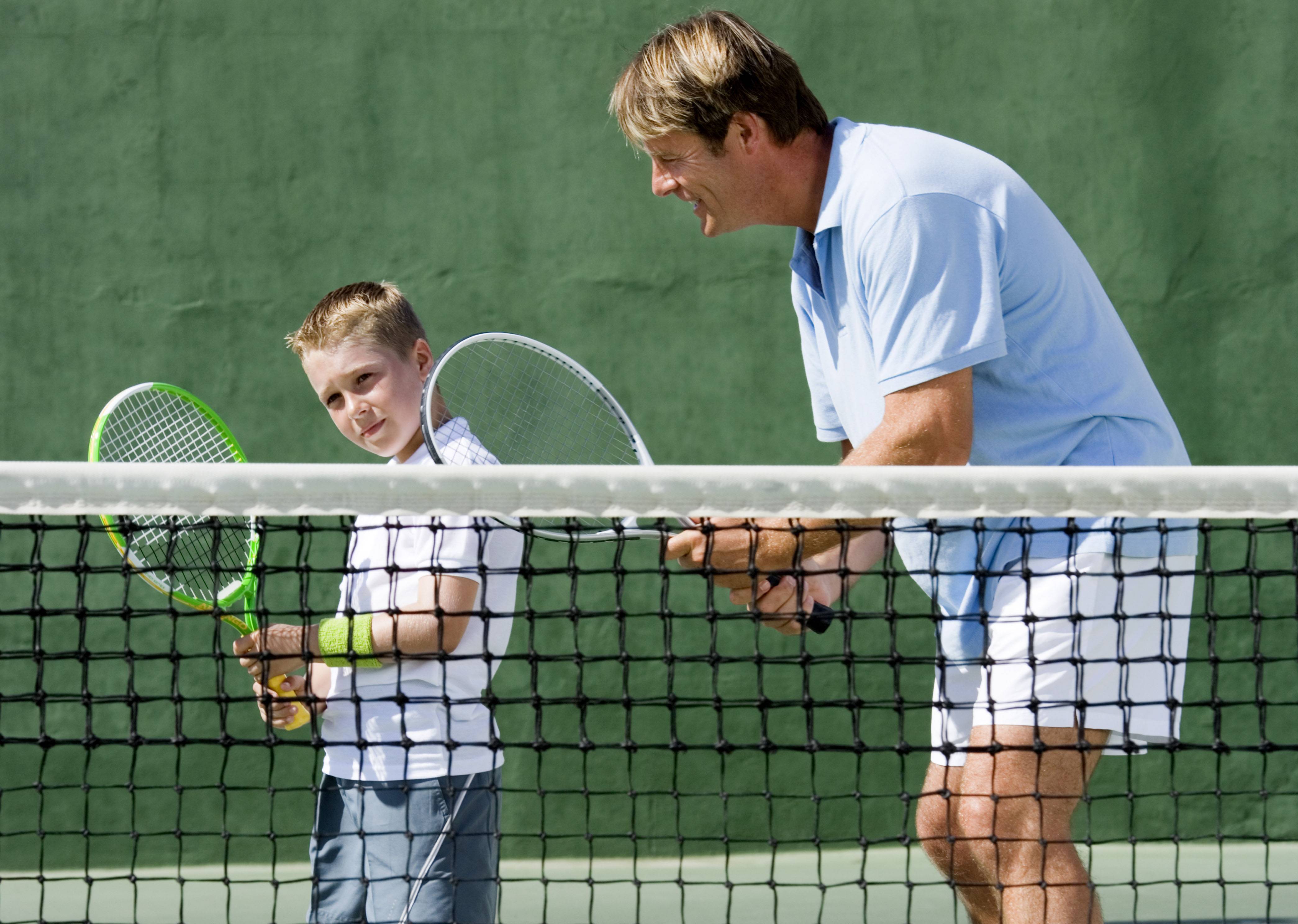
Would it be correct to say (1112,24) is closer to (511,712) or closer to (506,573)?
(511,712)

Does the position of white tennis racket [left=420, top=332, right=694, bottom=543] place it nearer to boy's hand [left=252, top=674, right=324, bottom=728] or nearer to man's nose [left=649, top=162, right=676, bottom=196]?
boy's hand [left=252, top=674, right=324, bottom=728]

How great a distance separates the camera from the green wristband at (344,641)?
1662mm

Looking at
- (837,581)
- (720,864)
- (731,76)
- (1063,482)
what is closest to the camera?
(1063,482)

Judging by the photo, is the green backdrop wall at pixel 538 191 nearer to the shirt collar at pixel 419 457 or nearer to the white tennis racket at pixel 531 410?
the white tennis racket at pixel 531 410

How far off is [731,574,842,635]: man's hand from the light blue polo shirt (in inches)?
6.0

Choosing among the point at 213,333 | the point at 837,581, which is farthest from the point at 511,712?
the point at 837,581

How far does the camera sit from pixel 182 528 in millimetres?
1571

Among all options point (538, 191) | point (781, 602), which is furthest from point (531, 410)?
point (781, 602)

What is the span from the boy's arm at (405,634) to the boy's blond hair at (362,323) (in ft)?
1.25

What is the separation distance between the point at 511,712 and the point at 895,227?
85.2 inches

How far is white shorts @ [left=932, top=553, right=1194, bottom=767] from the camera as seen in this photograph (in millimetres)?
1485

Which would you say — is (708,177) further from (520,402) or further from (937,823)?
(520,402)

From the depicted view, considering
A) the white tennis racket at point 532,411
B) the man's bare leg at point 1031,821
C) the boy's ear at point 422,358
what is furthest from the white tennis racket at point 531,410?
the man's bare leg at point 1031,821

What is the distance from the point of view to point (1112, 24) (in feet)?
11.3
